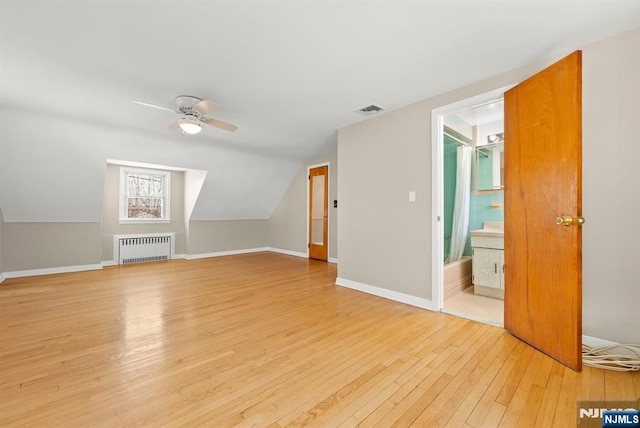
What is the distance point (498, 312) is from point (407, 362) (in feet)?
5.35

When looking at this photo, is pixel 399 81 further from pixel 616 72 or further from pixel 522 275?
pixel 522 275

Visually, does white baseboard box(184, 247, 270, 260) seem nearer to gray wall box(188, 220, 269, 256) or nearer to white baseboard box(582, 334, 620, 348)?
gray wall box(188, 220, 269, 256)

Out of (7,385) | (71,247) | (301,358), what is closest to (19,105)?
(71,247)

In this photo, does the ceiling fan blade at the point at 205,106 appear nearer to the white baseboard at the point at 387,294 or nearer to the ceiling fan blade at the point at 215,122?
the ceiling fan blade at the point at 215,122

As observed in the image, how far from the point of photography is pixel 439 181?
9.58 feet

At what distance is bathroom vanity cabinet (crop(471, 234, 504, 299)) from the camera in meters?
3.34

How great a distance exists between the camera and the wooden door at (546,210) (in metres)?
1.81

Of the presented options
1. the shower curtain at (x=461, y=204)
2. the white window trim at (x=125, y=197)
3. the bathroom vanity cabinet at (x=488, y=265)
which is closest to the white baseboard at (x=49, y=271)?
the white window trim at (x=125, y=197)

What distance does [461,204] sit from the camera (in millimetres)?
4004

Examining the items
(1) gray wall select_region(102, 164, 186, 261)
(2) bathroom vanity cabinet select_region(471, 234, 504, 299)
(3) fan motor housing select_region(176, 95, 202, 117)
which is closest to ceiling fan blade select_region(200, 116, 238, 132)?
(3) fan motor housing select_region(176, 95, 202, 117)

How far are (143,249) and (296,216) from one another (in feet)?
A: 11.0

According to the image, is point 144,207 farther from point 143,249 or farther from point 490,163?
point 490,163

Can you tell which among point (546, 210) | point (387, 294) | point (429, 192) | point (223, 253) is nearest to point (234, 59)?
point (429, 192)

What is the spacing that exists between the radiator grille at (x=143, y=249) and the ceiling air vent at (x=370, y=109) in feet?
16.5
